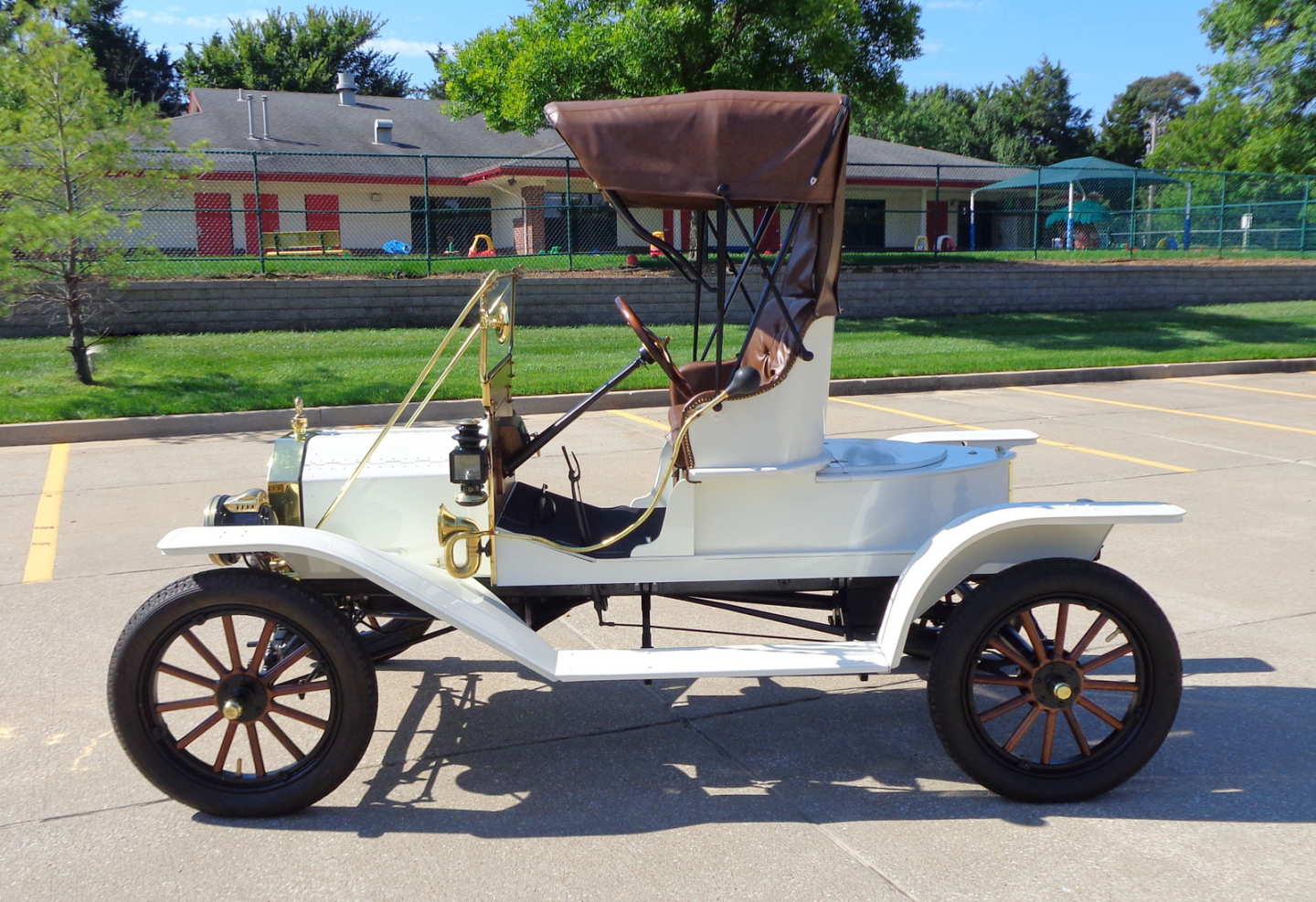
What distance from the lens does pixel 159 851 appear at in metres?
3.31

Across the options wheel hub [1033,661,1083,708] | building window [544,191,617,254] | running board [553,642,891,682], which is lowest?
wheel hub [1033,661,1083,708]

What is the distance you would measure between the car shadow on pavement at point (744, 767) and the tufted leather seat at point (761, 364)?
3.51 feet

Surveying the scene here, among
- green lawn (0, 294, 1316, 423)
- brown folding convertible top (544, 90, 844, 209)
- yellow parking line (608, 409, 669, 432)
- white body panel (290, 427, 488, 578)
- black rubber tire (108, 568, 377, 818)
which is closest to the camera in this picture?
black rubber tire (108, 568, 377, 818)

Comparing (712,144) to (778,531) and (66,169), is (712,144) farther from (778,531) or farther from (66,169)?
(66,169)

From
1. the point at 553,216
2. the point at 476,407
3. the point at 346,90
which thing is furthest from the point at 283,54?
the point at 476,407

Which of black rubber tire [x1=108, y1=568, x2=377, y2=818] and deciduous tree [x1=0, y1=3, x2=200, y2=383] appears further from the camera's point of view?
deciduous tree [x1=0, y1=3, x2=200, y2=383]

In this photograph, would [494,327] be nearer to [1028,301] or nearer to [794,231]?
[794,231]

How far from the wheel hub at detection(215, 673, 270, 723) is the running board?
915mm

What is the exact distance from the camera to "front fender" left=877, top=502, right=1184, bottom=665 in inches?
141

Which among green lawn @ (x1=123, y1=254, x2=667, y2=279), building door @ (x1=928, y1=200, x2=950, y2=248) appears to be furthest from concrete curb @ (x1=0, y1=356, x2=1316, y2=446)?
building door @ (x1=928, y1=200, x2=950, y2=248)

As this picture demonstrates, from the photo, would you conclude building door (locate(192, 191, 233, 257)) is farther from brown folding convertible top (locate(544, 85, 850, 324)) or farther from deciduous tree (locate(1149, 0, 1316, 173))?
deciduous tree (locate(1149, 0, 1316, 173))

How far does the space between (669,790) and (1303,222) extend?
2599 cm

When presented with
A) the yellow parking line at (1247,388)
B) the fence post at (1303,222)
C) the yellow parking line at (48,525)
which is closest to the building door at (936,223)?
the fence post at (1303,222)

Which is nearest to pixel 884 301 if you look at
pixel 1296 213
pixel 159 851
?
pixel 1296 213
